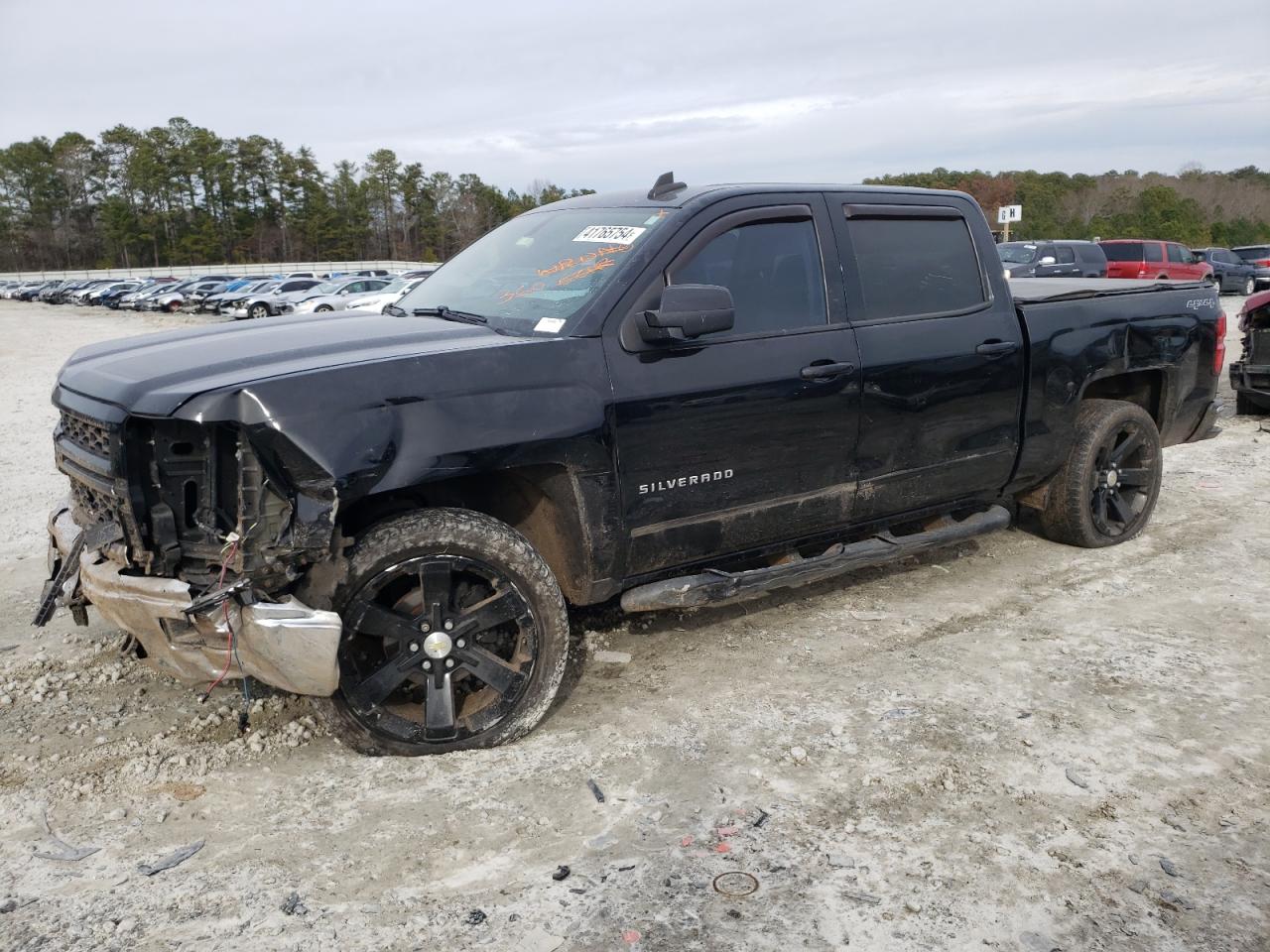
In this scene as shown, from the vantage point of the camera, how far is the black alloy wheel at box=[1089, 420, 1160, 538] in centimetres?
600

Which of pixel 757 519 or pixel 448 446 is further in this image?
pixel 757 519

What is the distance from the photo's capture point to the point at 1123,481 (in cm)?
613

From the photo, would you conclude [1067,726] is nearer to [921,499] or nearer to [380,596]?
[921,499]

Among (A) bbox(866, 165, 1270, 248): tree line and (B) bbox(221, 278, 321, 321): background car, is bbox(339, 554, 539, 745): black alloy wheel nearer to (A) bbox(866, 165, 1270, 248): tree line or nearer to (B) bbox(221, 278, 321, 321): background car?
(B) bbox(221, 278, 321, 321): background car

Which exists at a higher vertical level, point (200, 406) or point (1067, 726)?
point (200, 406)

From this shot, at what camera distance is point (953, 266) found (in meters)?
5.09

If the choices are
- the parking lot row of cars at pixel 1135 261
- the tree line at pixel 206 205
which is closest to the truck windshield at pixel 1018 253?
the parking lot row of cars at pixel 1135 261

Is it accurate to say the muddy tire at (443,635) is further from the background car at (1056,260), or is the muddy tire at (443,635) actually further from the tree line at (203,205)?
the tree line at (203,205)

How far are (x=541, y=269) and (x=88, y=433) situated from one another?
6.05 ft

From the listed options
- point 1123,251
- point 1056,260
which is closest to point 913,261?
point 1056,260

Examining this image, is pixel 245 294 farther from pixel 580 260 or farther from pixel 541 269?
pixel 580 260

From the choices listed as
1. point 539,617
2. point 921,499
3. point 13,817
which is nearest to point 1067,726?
point 921,499

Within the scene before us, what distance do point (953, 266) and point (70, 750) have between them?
4362 millimetres

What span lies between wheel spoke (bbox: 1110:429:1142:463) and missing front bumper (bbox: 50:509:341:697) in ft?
15.3
